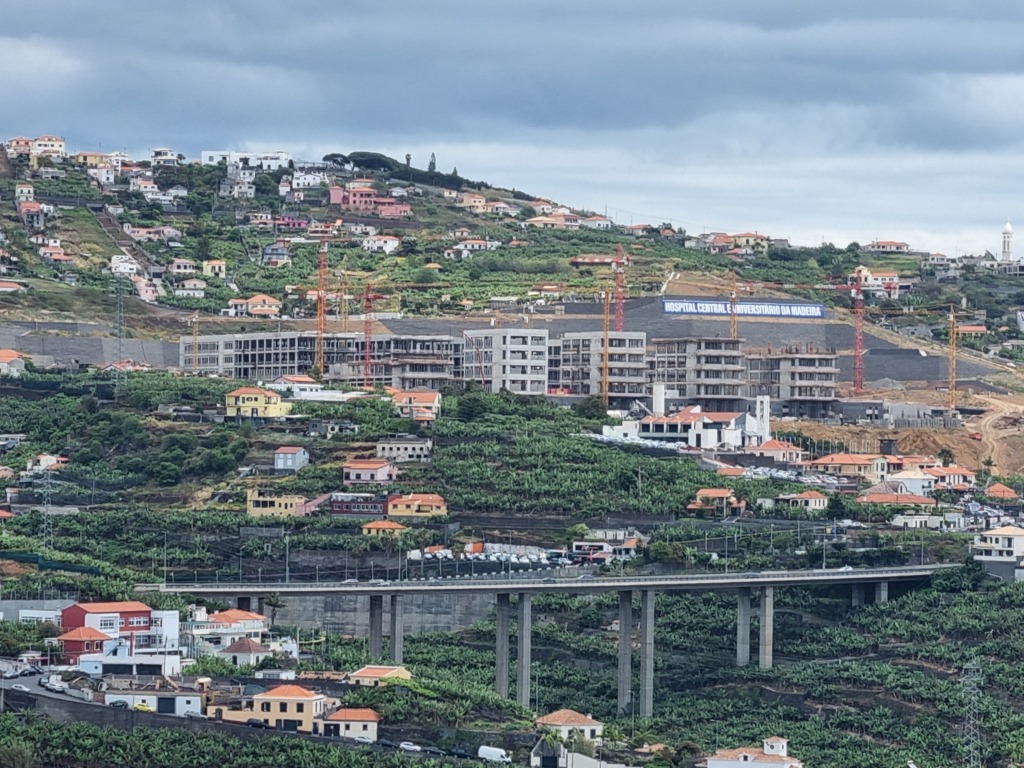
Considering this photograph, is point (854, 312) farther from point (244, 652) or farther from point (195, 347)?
point (244, 652)

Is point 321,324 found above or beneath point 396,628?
above

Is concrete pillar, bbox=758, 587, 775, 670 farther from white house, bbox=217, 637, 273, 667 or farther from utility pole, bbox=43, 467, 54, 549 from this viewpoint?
utility pole, bbox=43, 467, 54, 549

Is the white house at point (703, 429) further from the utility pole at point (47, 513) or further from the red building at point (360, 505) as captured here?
the utility pole at point (47, 513)

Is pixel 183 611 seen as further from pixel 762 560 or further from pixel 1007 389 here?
pixel 1007 389

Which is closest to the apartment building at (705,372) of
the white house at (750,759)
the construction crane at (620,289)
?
the construction crane at (620,289)

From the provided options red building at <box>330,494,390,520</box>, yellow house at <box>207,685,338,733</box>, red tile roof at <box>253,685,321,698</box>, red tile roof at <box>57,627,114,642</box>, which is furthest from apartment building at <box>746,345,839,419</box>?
yellow house at <box>207,685,338,733</box>

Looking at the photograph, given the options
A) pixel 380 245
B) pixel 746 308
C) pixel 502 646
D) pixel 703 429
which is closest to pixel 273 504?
pixel 502 646
